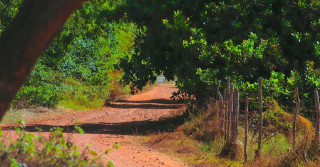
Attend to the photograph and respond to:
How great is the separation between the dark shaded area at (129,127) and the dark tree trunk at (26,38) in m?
12.2

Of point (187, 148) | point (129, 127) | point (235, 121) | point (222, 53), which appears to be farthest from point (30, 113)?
point (235, 121)

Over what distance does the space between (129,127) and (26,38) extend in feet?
49.9

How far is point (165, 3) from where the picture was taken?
2034cm

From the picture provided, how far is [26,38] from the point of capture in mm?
6039

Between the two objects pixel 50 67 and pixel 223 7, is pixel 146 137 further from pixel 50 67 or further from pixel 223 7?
pixel 50 67

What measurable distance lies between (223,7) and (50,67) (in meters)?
10.6

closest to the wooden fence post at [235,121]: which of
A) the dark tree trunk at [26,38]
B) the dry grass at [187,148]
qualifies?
the dry grass at [187,148]

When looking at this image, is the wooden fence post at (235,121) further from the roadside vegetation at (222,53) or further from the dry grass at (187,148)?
the roadside vegetation at (222,53)

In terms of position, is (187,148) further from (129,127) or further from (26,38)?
(26,38)

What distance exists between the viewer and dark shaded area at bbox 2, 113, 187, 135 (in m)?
19.1

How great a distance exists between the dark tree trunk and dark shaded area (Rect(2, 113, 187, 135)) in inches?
479

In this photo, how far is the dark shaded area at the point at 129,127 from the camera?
1909cm

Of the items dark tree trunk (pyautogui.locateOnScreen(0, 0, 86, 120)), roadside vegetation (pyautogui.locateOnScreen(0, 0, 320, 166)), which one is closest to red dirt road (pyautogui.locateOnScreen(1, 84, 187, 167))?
roadside vegetation (pyautogui.locateOnScreen(0, 0, 320, 166))

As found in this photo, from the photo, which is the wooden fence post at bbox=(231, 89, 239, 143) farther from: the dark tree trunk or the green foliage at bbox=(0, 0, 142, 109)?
the green foliage at bbox=(0, 0, 142, 109)
